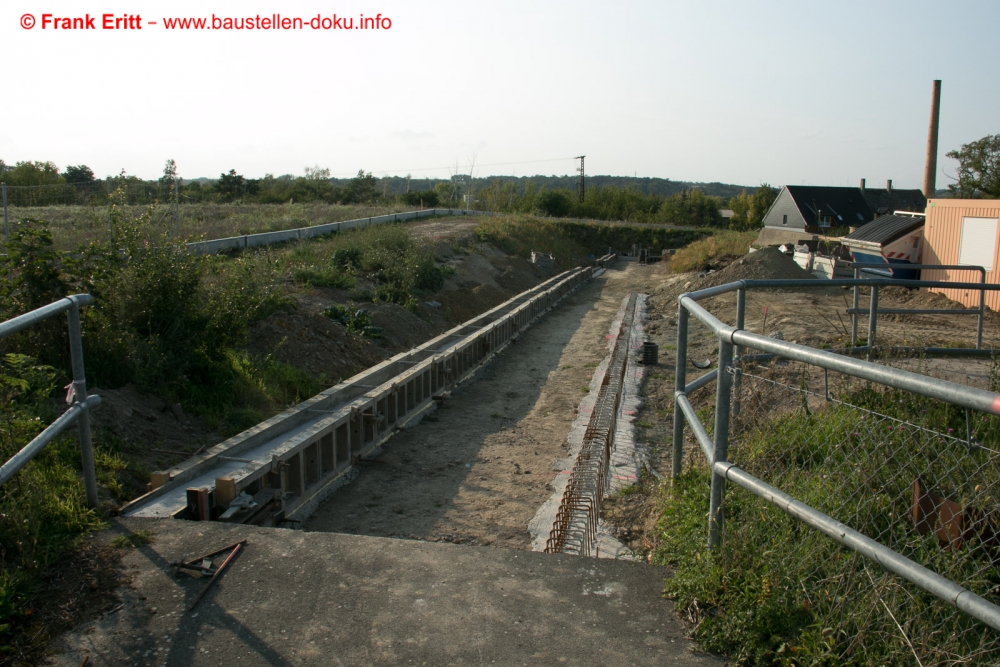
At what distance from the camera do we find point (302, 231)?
71.2ft

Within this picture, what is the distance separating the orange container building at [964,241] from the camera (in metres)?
15.2

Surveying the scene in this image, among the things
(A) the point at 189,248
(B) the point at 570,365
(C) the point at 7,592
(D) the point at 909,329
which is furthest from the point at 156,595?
(D) the point at 909,329

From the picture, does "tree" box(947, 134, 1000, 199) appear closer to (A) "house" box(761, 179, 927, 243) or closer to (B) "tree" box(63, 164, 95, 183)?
(A) "house" box(761, 179, 927, 243)

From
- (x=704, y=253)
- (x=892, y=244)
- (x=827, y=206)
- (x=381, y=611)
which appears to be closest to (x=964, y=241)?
(x=892, y=244)

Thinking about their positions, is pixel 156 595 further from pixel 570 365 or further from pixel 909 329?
pixel 909 329

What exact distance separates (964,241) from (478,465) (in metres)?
14.2

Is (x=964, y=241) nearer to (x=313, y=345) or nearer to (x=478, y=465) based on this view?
(x=478, y=465)

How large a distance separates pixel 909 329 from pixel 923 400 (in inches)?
298

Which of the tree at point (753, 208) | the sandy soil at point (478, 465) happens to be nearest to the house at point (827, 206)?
the tree at point (753, 208)

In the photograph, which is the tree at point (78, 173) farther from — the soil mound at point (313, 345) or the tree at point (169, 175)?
the soil mound at point (313, 345)

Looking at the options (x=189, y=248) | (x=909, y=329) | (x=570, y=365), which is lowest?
(x=570, y=365)

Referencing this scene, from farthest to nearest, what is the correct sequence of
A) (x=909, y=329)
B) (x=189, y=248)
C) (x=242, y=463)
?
1. (x=909, y=329)
2. (x=189, y=248)
3. (x=242, y=463)

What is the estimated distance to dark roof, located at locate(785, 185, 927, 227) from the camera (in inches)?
2491

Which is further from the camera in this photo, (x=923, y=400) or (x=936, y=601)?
(x=923, y=400)
